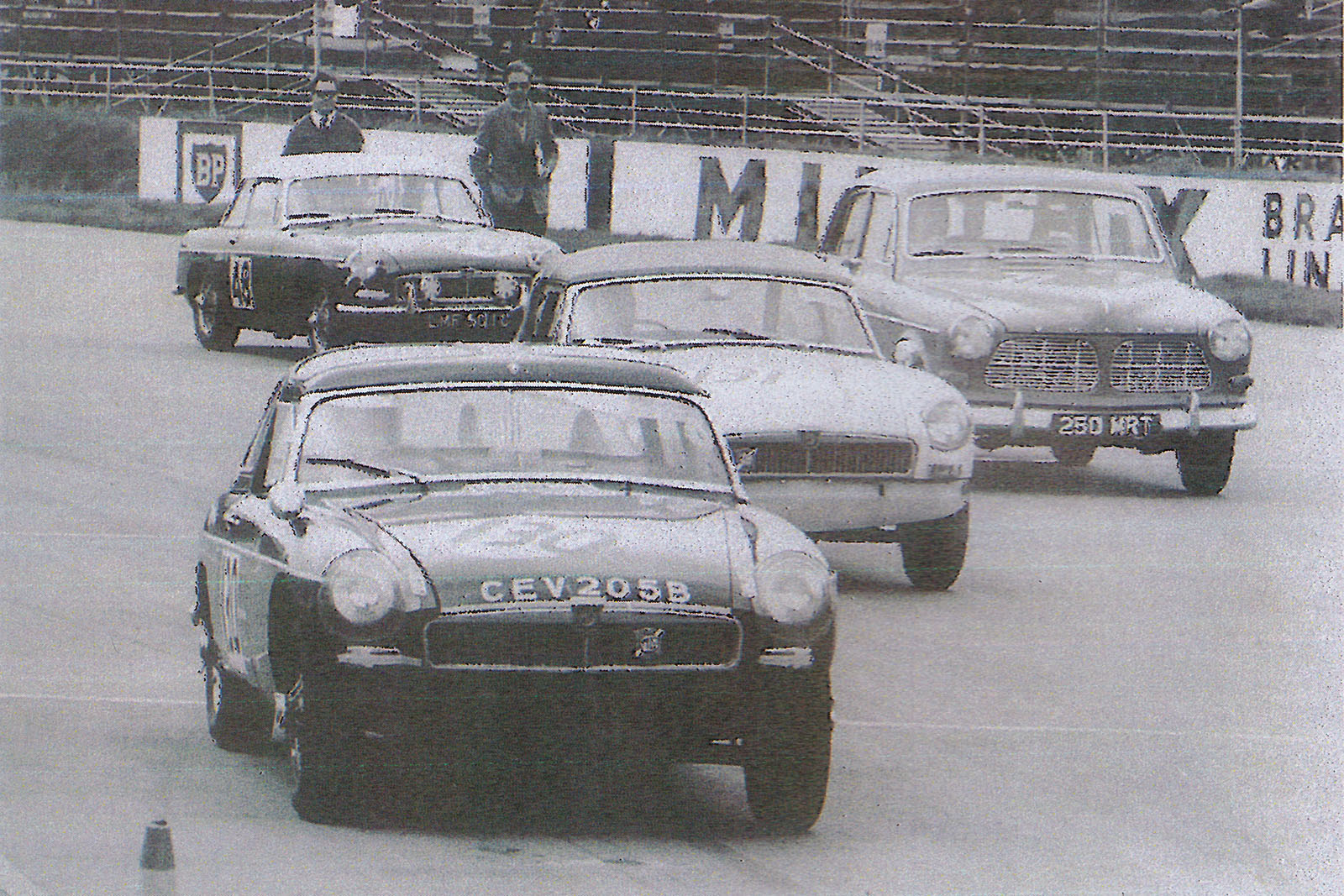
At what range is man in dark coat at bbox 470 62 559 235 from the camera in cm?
2261

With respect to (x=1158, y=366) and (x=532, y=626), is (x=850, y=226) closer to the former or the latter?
(x=1158, y=366)

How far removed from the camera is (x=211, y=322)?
20234mm

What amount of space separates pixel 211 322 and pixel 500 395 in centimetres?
1315

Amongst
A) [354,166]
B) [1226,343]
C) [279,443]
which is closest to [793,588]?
[279,443]

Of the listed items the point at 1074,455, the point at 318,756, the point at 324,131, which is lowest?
the point at 1074,455

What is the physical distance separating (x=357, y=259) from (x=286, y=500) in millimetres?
11382

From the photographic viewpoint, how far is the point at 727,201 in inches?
1230

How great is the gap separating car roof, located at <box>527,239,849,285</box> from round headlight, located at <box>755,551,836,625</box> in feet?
16.7

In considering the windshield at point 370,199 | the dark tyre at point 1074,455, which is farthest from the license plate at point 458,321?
the dark tyre at point 1074,455

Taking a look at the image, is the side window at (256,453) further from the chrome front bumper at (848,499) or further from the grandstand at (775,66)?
the grandstand at (775,66)

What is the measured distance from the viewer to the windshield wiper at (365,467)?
7106 mm

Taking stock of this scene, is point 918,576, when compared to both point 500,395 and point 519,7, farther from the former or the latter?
point 519,7

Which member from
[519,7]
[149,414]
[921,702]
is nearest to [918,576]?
[921,702]

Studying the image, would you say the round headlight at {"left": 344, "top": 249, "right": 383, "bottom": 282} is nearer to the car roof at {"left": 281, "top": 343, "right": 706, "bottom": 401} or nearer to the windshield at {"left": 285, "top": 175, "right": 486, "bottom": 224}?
the windshield at {"left": 285, "top": 175, "right": 486, "bottom": 224}
